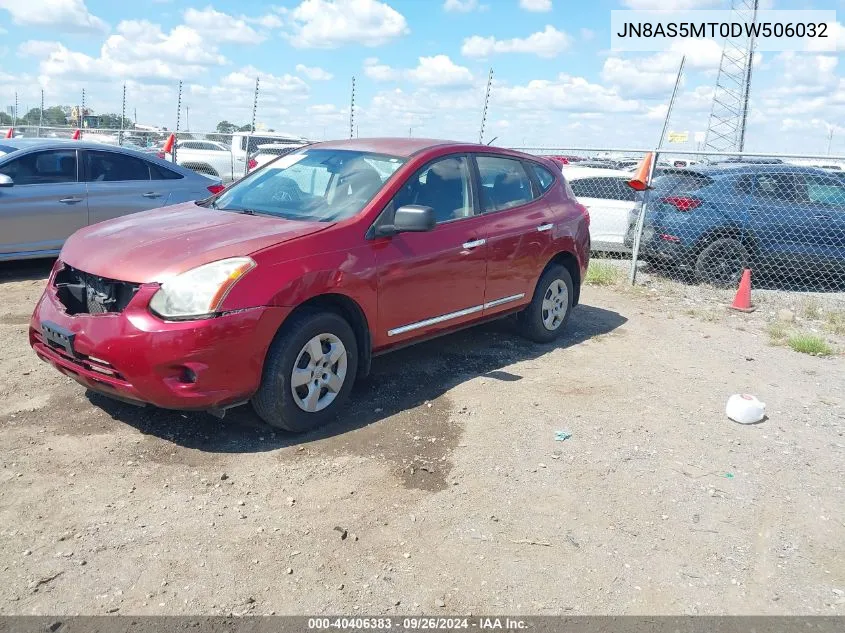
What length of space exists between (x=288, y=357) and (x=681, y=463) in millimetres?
2382

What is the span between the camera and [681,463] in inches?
173

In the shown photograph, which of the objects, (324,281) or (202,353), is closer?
(202,353)

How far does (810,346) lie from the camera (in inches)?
282

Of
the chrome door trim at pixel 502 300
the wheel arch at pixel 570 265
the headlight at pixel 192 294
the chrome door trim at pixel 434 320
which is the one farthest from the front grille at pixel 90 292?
→ the wheel arch at pixel 570 265

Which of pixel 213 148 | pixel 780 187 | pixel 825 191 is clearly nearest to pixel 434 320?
pixel 780 187

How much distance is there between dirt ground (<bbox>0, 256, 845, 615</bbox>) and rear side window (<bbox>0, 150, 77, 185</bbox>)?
2.84 metres

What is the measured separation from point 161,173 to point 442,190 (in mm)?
4902

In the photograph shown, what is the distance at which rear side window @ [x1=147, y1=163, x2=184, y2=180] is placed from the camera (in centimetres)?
890

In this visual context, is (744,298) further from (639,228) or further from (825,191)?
(825,191)

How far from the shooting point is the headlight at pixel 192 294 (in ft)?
12.9

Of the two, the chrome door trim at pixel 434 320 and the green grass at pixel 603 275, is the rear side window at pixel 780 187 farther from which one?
the chrome door trim at pixel 434 320

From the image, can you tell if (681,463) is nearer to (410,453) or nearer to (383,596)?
(410,453)

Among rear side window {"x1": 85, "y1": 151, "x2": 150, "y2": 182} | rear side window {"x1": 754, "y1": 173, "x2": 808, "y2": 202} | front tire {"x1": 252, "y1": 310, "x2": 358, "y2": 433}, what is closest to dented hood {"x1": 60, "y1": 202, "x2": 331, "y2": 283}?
front tire {"x1": 252, "y1": 310, "x2": 358, "y2": 433}

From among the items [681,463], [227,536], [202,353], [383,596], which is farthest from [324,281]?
[681,463]
